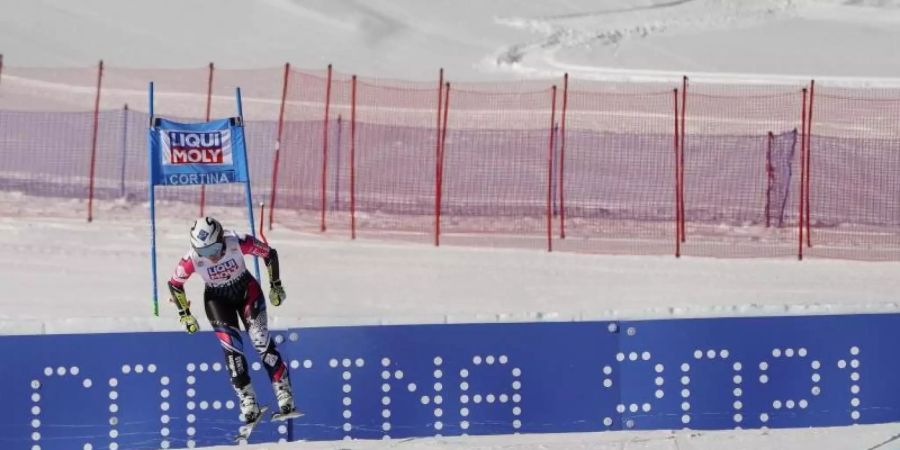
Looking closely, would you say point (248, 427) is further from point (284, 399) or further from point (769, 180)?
Answer: point (769, 180)

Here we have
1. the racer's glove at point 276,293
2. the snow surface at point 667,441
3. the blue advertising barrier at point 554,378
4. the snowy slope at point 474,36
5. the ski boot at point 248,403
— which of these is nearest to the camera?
the ski boot at point 248,403

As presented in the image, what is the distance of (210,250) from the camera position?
33.0 feet

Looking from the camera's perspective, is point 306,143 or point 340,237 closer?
point 340,237

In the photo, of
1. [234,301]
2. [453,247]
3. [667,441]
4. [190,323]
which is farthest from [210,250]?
[453,247]

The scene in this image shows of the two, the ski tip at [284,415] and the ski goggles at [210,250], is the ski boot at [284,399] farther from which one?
the ski goggles at [210,250]

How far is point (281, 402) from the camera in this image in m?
9.70

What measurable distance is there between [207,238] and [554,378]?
256 centimetres

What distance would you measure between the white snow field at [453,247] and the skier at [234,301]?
0.22 metres

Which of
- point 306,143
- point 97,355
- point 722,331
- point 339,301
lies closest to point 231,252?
point 97,355

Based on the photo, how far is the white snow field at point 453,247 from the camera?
1052cm

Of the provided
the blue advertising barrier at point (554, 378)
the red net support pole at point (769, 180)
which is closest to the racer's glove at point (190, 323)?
the blue advertising barrier at point (554, 378)

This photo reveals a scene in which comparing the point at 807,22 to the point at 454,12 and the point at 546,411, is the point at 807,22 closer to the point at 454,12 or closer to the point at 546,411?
the point at 454,12

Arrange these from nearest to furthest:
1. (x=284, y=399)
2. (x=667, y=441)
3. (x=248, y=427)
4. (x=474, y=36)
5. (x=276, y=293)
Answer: (x=284, y=399)
(x=248, y=427)
(x=667, y=441)
(x=276, y=293)
(x=474, y=36)

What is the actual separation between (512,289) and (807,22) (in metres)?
19.1
